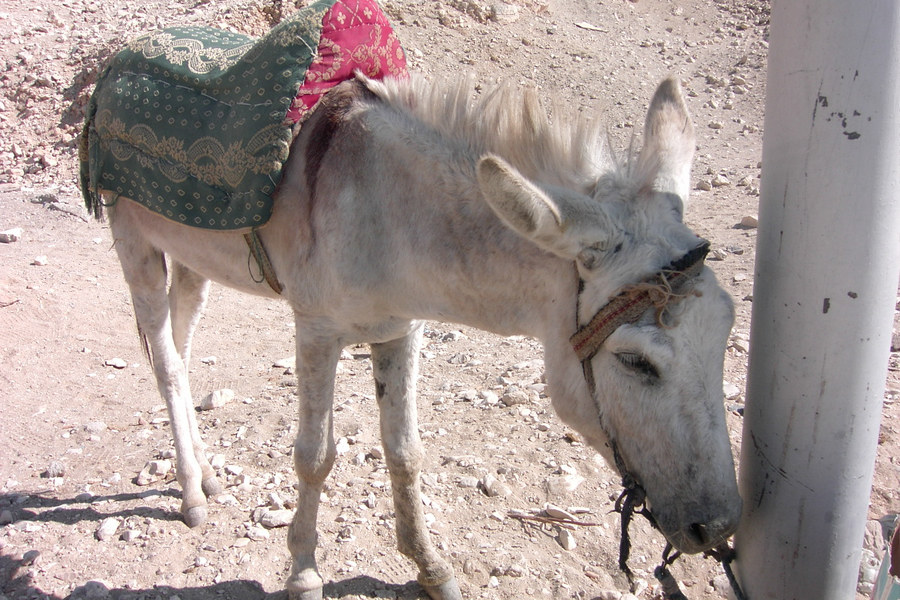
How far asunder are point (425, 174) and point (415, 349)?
1017 millimetres

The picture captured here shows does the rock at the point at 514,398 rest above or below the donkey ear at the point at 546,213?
below

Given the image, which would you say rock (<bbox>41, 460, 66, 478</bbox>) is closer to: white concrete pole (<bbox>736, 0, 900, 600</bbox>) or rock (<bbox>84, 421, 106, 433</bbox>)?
rock (<bbox>84, 421, 106, 433</bbox>)

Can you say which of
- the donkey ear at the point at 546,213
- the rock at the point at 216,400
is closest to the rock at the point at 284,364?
the rock at the point at 216,400

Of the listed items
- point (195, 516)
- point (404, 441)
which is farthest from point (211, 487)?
point (404, 441)

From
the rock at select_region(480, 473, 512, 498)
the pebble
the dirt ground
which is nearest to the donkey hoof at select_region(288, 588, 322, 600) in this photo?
the dirt ground

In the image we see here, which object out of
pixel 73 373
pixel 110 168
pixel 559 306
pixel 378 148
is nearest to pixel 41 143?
pixel 73 373

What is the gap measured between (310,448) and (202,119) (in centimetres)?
153

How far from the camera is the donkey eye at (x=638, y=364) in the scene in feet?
5.78

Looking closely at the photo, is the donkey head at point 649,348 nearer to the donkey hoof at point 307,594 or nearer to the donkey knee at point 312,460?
the donkey knee at point 312,460

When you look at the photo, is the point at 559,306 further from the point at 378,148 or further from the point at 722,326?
the point at 378,148

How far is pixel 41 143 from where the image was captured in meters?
9.19

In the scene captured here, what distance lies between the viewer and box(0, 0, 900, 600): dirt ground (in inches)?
121

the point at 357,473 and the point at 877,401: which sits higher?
the point at 877,401

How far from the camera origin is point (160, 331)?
3861 millimetres
